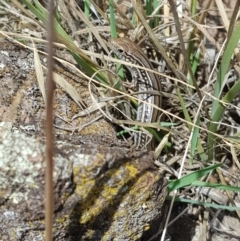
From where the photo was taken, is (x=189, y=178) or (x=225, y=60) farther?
(x=225, y=60)

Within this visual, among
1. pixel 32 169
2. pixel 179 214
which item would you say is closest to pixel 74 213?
pixel 32 169

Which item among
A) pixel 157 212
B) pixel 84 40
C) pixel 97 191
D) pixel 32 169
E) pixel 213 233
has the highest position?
pixel 84 40

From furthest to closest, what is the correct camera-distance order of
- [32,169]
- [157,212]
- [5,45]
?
1. [5,45]
2. [157,212]
3. [32,169]

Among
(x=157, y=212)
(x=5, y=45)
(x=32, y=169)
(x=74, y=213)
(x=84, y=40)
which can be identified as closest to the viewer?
(x=32, y=169)

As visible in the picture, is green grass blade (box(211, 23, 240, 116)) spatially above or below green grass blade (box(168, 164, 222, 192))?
above

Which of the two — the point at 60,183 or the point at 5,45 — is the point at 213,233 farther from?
the point at 5,45

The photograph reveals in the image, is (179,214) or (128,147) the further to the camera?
(179,214)

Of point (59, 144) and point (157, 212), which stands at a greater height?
point (59, 144)

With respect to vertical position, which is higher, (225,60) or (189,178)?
(225,60)

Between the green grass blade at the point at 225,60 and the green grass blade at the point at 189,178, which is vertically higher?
the green grass blade at the point at 225,60
